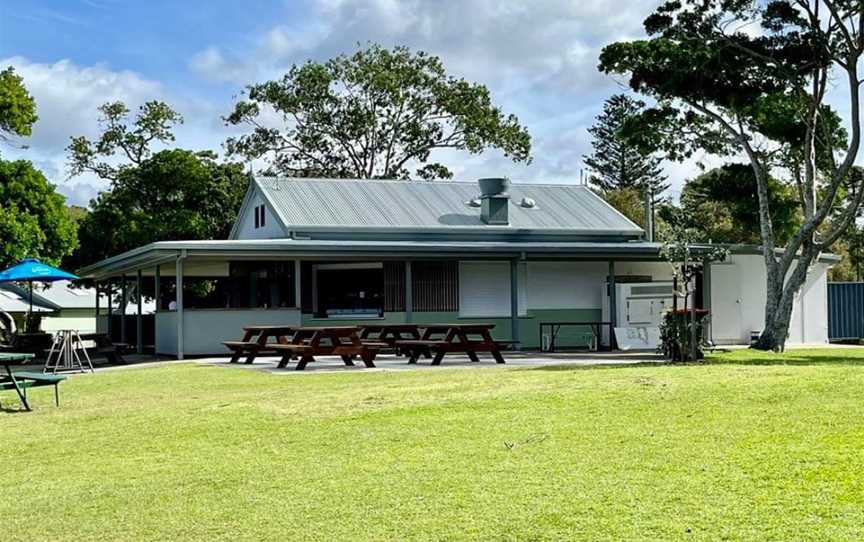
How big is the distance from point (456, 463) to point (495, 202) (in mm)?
21423

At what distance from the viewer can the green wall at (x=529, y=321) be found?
81.6ft

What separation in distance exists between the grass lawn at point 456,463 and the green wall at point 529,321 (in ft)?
37.5

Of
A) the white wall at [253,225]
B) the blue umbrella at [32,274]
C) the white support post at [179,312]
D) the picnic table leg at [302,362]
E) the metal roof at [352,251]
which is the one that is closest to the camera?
the picnic table leg at [302,362]

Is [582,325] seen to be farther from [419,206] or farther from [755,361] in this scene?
[755,361]

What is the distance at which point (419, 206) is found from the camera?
29219 millimetres

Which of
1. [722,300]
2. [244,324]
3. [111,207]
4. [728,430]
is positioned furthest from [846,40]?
[111,207]

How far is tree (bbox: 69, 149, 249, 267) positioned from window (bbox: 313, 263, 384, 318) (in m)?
13.6

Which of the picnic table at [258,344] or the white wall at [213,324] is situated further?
the white wall at [213,324]

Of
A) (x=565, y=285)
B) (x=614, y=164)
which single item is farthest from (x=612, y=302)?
(x=614, y=164)

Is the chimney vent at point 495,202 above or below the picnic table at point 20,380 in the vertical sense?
above

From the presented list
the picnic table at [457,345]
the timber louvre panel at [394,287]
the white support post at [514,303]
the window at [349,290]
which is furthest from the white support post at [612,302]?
the picnic table at [457,345]

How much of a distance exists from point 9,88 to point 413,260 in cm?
1285

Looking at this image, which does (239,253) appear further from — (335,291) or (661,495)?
(661,495)

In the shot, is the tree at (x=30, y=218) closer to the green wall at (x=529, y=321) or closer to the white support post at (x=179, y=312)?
the white support post at (x=179, y=312)
